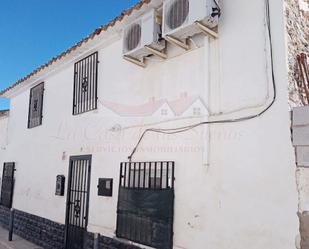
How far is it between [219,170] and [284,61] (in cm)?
162

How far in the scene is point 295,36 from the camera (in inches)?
157

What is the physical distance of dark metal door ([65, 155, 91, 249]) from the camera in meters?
6.96

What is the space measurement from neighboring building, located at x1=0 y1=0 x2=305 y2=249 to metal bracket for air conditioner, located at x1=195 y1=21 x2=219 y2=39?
19 mm

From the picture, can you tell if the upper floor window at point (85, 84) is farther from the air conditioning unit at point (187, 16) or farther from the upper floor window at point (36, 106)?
the air conditioning unit at point (187, 16)

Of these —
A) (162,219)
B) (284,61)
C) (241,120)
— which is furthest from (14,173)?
(284,61)

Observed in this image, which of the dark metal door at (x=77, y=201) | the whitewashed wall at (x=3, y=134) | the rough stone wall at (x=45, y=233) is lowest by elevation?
the rough stone wall at (x=45, y=233)

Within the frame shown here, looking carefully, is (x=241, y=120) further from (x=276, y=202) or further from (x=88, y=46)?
(x=88, y=46)

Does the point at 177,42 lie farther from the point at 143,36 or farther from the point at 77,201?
the point at 77,201

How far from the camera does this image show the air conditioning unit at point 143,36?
516cm

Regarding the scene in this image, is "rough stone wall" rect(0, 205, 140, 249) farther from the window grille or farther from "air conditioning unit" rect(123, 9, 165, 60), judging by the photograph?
"air conditioning unit" rect(123, 9, 165, 60)

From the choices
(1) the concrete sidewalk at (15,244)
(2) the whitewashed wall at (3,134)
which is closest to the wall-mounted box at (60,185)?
(1) the concrete sidewalk at (15,244)

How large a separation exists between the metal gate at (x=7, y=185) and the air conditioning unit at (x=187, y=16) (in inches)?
343

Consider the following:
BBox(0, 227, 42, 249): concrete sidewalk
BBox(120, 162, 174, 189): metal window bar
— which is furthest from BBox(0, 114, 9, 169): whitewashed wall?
BBox(120, 162, 174, 189): metal window bar

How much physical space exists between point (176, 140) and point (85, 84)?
3513 millimetres
